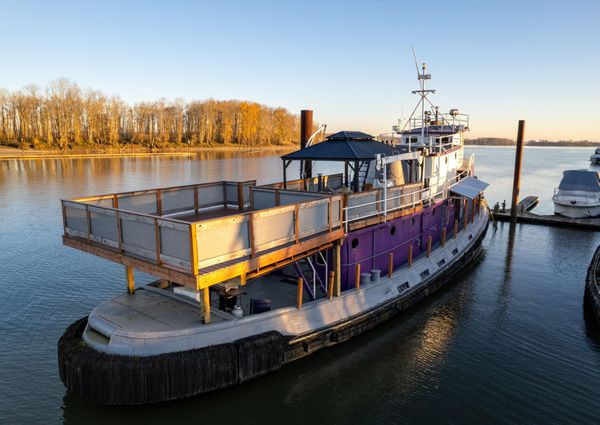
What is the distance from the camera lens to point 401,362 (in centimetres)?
1327

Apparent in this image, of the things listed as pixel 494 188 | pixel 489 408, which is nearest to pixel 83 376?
pixel 489 408

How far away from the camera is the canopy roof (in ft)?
49.0

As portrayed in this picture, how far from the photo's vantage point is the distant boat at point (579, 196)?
35312 mm

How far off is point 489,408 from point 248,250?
758 centimetres

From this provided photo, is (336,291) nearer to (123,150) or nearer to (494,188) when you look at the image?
(494,188)

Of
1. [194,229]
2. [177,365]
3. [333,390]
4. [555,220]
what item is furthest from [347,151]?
[555,220]

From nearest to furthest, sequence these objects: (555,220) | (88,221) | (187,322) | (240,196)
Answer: (187,322) → (88,221) → (240,196) → (555,220)

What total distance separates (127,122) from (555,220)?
134m

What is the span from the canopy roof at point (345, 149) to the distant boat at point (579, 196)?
26369 mm

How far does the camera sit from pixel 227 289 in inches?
452

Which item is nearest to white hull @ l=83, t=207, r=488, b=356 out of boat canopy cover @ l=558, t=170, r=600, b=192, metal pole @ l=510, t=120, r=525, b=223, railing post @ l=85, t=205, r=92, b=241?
railing post @ l=85, t=205, r=92, b=241

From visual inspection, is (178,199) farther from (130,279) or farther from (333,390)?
(333,390)

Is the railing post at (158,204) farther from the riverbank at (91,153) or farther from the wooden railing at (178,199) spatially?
the riverbank at (91,153)

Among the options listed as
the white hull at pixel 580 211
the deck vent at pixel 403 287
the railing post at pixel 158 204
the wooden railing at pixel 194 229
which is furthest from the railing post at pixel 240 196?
the white hull at pixel 580 211
